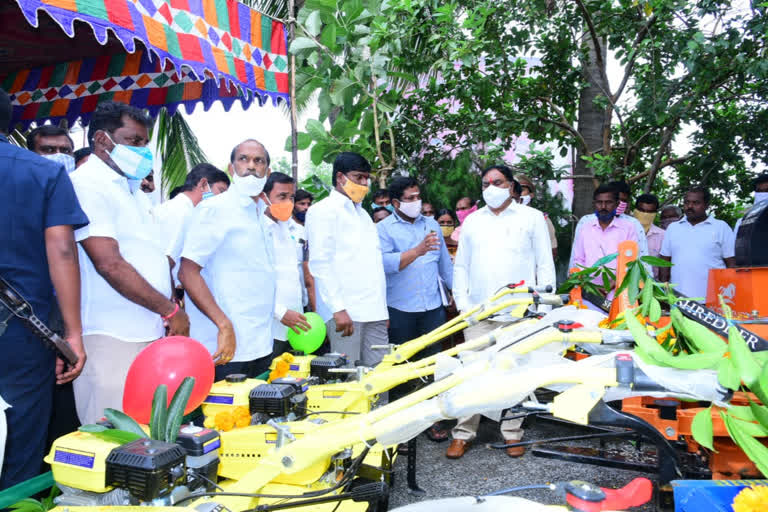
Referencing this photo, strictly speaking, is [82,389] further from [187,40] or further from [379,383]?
[187,40]

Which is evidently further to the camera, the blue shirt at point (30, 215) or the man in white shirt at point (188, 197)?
the man in white shirt at point (188, 197)

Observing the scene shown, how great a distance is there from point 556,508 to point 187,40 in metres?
5.22

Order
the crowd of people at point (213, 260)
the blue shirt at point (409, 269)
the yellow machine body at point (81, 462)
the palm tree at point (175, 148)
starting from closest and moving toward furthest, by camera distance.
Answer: the yellow machine body at point (81, 462) → the crowd of people at point (213, 260) → the blue shirt at point (409, 269) → the palm tree at point (175, 148)

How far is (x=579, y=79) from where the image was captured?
7133 mm

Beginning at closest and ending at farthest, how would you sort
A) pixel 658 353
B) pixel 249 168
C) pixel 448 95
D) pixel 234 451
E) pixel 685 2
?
pixel 658 353 → pixel 234 451 → pixel 249 168 → pixel 685 2 → pixel 448 95

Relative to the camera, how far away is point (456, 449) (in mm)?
3984

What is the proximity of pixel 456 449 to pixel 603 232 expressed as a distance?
2.80 m

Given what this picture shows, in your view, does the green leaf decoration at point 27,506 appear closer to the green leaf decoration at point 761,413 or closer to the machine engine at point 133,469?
the machine engine at point 133,469

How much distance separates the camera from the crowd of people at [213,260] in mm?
2311

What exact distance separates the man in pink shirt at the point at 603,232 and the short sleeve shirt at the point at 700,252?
87 centimetres

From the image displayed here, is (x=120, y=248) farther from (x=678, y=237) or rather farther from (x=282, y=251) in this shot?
(x=678, y=237)

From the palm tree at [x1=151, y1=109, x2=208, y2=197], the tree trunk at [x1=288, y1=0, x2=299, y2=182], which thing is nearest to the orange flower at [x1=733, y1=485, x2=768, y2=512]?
the tree trunk at [x1=288, y1=0, x2=299, y2=182]

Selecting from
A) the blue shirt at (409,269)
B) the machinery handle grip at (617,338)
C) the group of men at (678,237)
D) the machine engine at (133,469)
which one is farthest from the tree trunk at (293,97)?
the machinery handle grip at (617,338)

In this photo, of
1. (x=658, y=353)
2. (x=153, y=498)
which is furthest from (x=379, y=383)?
(x=658, y=353)
